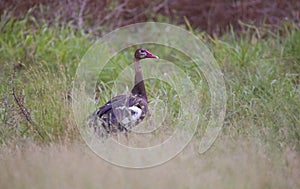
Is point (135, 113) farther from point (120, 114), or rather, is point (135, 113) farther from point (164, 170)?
point (164, 170)

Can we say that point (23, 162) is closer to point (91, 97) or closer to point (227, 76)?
point (91, 97)

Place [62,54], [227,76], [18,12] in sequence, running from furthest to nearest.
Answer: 1. [18,12]
2. [62,54]
3. [227,76]

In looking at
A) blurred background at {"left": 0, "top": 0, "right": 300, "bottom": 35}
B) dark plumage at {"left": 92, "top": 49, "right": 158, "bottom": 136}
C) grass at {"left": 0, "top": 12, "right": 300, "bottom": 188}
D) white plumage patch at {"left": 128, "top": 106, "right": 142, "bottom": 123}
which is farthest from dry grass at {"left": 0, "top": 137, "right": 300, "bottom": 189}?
blurred background at {"left": 0, "top": 0, "right": 300, "bottom": 35}

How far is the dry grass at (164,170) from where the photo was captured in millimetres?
4309

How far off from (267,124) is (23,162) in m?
1.91

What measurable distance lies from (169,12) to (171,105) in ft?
12.5

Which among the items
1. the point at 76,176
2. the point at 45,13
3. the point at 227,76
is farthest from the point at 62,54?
the point at 76,176

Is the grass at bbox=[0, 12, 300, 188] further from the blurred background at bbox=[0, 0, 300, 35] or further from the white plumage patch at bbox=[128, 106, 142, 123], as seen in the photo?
the white plumage patch at bbox=[128, 106, 142, 123]

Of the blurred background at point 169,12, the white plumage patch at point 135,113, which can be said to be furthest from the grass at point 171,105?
the white plumage patch at point 135,113

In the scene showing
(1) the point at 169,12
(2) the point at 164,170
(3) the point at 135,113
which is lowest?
(2) the point at 164,170

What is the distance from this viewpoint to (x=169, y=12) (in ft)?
32.5

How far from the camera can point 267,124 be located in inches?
219

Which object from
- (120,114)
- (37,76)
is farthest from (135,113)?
(37,76)

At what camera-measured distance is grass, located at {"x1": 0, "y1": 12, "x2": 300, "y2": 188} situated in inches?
173
